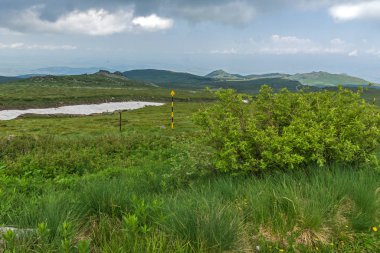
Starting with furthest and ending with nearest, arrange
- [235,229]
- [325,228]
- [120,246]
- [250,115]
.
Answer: [250,115]
[325,228]
[235,229]
[120,246]

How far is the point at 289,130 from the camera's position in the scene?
870 cm

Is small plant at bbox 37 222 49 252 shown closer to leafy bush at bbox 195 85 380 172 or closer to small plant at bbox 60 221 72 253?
small plant at bbox 60 221 72 253

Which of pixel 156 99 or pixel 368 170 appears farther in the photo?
pixel 156 99

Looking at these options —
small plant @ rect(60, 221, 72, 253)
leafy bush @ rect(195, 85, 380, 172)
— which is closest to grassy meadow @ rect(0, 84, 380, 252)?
small plant @ rect(60, 221, 72, 253)

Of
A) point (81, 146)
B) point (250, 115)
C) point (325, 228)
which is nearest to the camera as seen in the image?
point (325, 228)

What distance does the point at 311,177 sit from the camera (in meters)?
7.61

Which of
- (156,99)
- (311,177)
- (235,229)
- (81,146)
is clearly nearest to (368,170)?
(311,177)

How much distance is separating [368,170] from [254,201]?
161 inches

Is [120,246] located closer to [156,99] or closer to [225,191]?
[225,191]

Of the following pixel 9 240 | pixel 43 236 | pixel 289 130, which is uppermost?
pixel 289 130

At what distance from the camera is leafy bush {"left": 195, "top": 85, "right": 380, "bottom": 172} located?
327 inches

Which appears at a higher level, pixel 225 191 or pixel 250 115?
pixel 250 115

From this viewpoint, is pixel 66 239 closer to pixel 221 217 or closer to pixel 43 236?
pixel 43 236

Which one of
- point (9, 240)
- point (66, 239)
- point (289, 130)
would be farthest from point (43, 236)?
point (289, 130)
